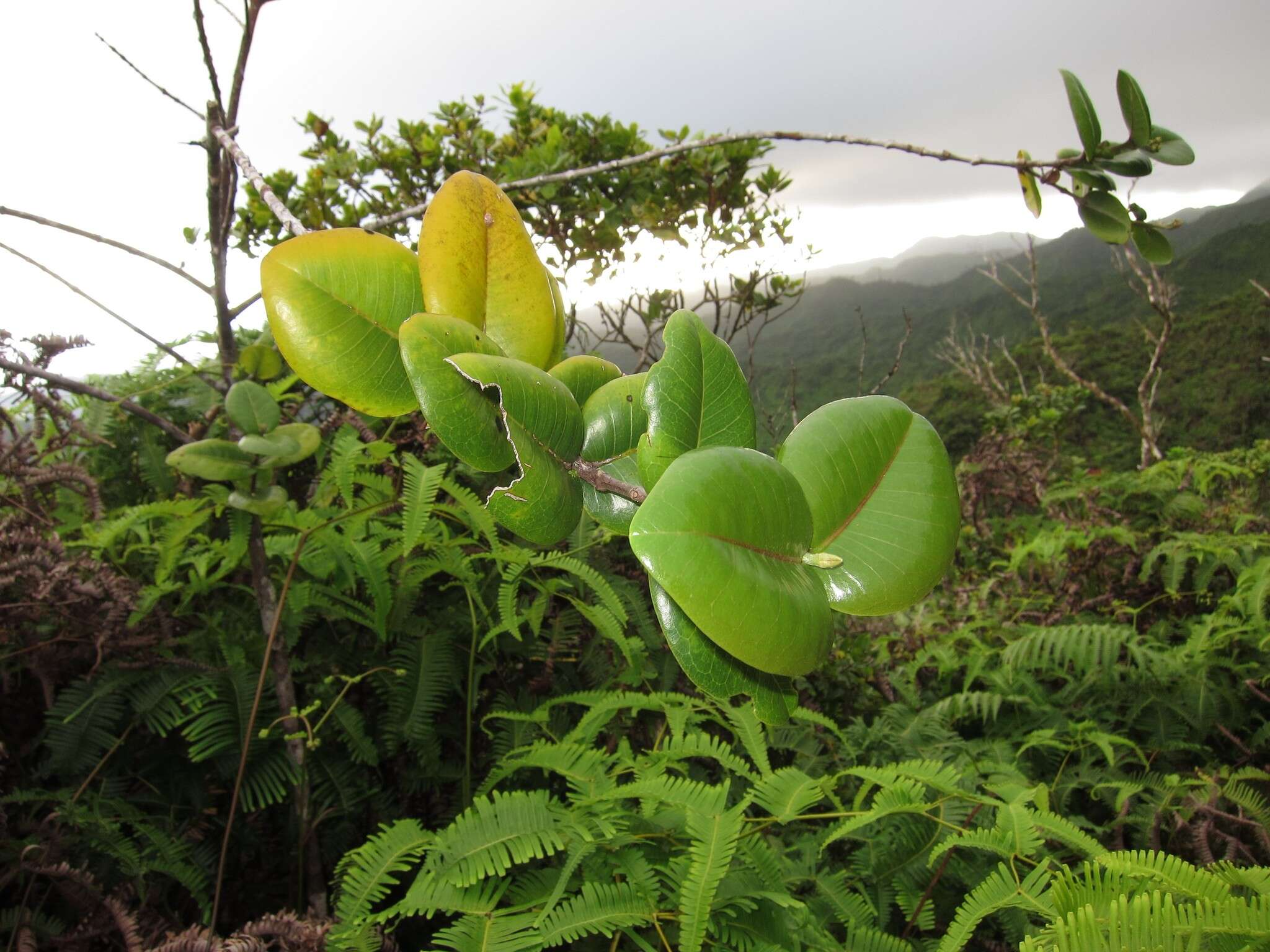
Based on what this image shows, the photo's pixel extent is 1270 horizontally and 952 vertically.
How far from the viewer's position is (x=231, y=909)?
1167mm

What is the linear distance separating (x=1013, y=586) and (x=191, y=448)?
12.0 feet

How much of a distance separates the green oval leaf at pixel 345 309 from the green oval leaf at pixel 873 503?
0.17 meters

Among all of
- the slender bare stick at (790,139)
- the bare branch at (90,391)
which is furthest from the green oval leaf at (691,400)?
the bare branch at (90,391)

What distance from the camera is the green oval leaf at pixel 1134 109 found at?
0.48m

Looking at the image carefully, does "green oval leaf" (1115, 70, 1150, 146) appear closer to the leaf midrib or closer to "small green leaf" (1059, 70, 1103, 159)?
"small green leaf" (1059, 70, 1103, 159)

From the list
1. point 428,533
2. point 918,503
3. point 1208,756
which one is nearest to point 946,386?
point 1208,756

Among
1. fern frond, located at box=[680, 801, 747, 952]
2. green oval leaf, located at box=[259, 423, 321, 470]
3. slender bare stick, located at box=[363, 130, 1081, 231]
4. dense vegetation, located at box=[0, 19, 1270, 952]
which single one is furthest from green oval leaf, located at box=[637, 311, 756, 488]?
fern frond, located at box=[680, 801, 747, 952]

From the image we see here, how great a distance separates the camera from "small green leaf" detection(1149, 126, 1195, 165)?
0.50m

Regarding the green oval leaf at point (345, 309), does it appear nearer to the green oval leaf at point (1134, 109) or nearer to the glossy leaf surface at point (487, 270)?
the glossy leaf surface at point (487, 270)

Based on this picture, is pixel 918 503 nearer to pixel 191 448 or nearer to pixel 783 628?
pixel 783 628

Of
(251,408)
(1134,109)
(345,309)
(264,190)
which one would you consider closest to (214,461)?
(251,408)

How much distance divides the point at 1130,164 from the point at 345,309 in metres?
0.53

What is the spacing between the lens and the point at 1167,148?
0.51 metres

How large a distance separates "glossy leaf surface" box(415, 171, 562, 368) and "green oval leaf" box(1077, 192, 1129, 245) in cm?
42
